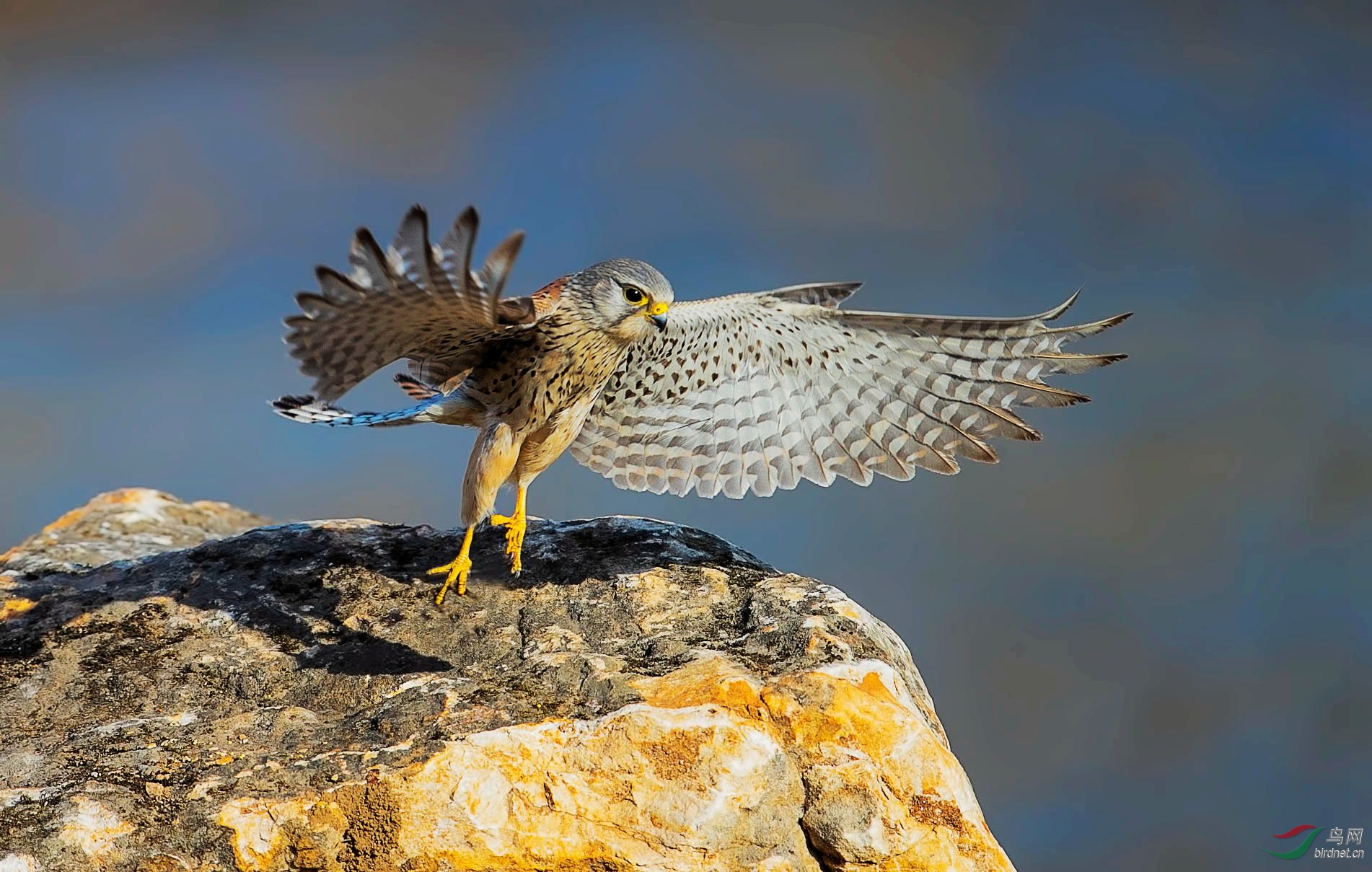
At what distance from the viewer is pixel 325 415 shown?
3947 mm

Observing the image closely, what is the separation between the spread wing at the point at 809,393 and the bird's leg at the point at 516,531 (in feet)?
1.72

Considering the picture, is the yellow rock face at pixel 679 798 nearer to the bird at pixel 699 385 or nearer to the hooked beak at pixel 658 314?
the bird at pixel 699 385

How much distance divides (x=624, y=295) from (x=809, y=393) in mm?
970


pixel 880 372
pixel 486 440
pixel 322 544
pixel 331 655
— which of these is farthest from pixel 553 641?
pixel 880 372

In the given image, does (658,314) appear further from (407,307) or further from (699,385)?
(407,307)

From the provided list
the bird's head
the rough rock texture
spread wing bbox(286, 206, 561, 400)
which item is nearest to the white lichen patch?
the rough rock texture

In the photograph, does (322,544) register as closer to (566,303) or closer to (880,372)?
(566,303)

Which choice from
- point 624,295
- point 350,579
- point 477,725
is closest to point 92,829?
point 477,725

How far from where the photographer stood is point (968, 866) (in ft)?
10.0

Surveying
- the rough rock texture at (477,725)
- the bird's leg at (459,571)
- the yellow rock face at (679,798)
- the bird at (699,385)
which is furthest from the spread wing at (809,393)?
the yellow rock face at (679,798)

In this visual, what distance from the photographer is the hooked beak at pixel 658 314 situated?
4016 mm

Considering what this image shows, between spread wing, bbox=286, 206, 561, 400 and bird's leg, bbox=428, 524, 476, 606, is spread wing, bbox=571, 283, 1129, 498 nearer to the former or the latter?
spread wing, bbox=286, 206, 561, 400

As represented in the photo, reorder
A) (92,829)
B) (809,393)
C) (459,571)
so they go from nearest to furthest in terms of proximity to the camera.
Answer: (92,829)
(459,571)
(809,393)

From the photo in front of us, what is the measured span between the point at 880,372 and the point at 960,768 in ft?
5.69
